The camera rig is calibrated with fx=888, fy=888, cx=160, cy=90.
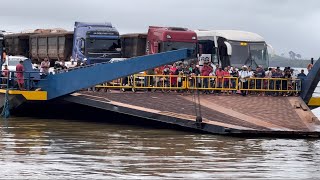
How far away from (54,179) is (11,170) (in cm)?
122

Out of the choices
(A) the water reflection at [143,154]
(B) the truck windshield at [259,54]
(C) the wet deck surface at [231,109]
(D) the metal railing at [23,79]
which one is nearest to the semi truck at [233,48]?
(B) the truck windshield at [259,54]

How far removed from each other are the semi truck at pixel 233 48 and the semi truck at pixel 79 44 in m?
4.11

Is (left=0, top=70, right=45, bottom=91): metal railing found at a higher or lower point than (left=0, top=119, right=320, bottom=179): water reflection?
higher

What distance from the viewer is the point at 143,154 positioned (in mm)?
18469

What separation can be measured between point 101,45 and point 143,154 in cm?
2179

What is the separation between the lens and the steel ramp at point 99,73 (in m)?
24.9

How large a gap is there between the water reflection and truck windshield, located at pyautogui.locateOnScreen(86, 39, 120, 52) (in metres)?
15.0

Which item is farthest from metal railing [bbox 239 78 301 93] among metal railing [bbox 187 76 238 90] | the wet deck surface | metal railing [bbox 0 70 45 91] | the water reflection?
metal railing [bbox 0 70 45 91]

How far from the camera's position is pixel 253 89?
28.6 metres

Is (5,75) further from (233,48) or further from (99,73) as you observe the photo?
(233,48)

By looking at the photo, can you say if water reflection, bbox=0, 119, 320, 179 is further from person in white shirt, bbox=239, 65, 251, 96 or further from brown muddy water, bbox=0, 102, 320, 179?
person in white shirt, bbox=239, 65, 251, 96

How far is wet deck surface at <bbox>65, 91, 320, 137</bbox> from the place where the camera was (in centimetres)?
2323

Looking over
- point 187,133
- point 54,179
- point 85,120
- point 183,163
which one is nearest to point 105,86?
point 85,120

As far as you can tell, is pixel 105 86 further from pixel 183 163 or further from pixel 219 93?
pixel 183 163
